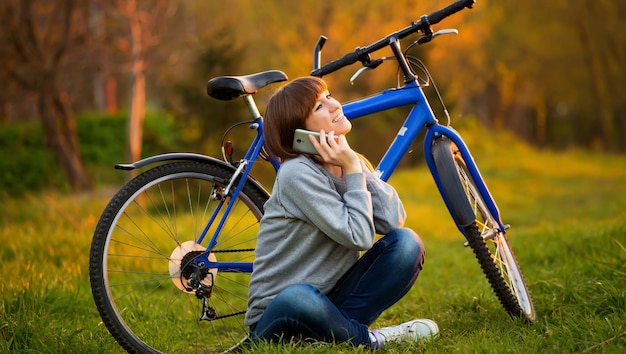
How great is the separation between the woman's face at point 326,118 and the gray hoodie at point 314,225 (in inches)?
5.4

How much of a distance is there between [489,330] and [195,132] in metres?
7.16

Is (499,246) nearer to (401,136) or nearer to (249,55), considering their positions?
(401,136)

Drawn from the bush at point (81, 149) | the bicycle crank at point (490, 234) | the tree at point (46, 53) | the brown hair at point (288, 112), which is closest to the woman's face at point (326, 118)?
the brown hair at point (288, 112)

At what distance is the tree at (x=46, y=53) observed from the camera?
31.4ft

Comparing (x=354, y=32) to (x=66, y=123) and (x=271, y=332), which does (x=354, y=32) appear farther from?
(x=271, y=332)

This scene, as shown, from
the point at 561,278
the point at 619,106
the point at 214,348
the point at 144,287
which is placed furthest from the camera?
the point at 619,106

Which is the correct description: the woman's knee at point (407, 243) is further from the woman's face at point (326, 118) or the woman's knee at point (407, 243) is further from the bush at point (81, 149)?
the bush at point (81, 149)

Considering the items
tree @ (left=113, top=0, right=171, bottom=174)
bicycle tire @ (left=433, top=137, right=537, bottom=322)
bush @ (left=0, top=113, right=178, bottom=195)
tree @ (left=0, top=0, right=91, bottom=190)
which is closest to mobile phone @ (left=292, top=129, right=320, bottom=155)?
bicycle tire @ (left=433, top=137, right=537, bottom=322)

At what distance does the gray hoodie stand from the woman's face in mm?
138

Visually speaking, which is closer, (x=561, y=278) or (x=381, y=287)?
(x=381, y=287)

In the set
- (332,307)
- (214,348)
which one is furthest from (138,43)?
(332,307)

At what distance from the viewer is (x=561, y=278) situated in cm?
367

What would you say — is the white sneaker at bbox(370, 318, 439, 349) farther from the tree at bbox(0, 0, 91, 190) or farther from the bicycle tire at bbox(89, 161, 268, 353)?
the tree at bbox(0, 0, 91, 190)

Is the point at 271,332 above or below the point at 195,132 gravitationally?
above
